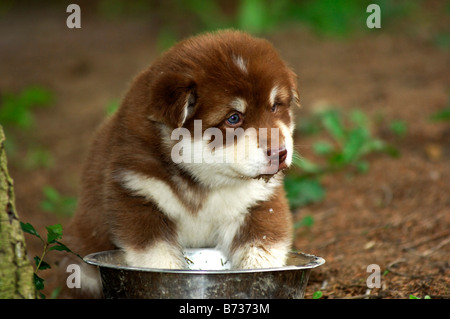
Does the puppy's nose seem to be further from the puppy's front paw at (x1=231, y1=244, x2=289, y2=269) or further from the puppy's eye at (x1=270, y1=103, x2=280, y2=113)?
the puppy's front paw at (x1=231, y1=244, x2=289, y2=269)

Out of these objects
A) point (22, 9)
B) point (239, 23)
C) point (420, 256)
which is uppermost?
point (22, 9)

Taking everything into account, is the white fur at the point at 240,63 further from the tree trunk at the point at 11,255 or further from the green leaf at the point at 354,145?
the green leaf at the point at 354,145

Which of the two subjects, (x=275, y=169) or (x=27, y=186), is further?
(x=27, y=186)

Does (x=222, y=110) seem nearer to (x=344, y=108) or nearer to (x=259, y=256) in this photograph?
(x=259, y=256)

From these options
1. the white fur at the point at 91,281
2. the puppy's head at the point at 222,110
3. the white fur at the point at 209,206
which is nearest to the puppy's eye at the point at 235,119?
the puppy's head at the point at 222,110

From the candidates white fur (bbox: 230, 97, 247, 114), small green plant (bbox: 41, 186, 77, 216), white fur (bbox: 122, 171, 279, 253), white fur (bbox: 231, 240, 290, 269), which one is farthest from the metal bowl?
small green plant (bbox: 41, 186, 77, 216)

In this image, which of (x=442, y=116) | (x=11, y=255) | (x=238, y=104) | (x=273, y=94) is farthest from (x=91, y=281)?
(x=442, y=116)

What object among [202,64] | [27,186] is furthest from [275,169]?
[27,186]
